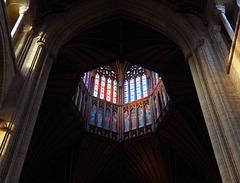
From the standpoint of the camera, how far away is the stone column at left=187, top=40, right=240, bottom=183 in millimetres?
5785

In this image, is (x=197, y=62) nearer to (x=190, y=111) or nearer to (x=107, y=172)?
(x=190, y=111)

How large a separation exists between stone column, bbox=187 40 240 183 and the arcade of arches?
0.03 m

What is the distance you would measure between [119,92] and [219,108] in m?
13.3

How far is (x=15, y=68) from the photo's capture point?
7.02 metres

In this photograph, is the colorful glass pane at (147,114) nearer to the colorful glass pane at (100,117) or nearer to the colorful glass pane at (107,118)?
the colorful glass pane at (107,118)

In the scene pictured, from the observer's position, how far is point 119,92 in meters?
19.7

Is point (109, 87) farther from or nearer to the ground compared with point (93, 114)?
farther from the ground

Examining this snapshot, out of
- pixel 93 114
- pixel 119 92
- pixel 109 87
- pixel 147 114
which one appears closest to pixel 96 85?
pixel 109 87

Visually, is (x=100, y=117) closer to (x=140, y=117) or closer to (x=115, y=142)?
(x=115, y=142)

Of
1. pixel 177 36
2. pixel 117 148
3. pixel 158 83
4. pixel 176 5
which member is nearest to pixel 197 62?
pixel 177 36

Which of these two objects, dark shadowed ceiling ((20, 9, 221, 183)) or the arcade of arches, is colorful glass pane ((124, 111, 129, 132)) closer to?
the arcade of arches

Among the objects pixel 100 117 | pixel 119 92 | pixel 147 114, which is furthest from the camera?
pixel 119 92

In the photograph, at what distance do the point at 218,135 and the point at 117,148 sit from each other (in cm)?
1118

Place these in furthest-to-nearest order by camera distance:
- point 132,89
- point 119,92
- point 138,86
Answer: point 119,92, point 132,89, point 138,86
